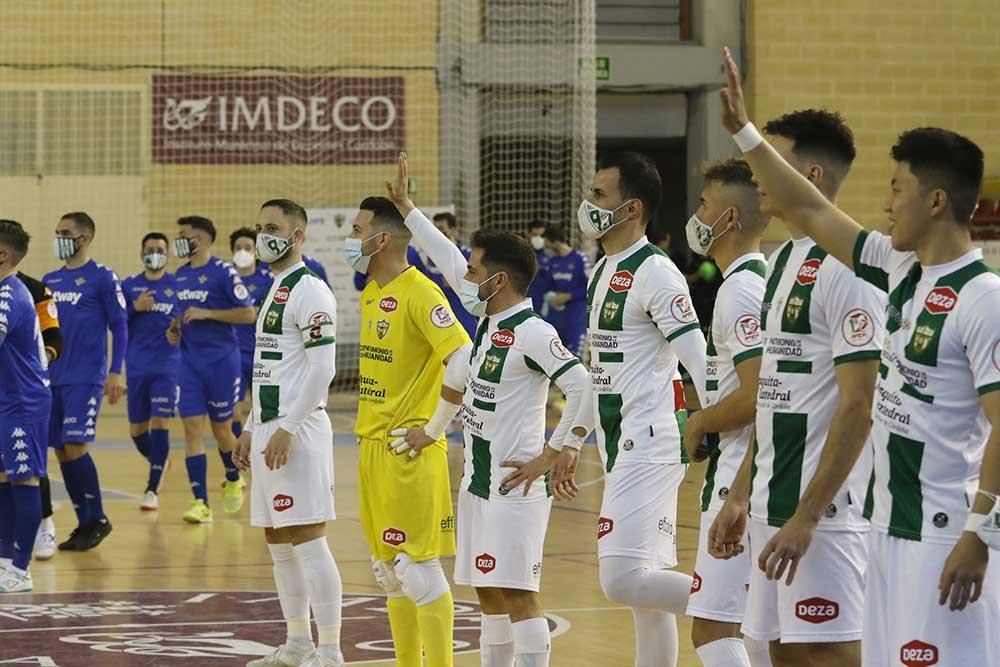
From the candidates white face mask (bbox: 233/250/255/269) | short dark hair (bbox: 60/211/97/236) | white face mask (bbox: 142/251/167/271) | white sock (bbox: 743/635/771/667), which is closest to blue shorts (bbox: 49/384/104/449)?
short dark hair (bbox: 60/211/97/236)

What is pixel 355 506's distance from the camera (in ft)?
42.0

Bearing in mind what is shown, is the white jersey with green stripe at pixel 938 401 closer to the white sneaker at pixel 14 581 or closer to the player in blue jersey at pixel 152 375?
the white sneaker at pixel 14 581

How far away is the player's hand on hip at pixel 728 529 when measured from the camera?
4.85 metres

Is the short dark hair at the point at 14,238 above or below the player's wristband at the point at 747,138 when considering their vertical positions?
above

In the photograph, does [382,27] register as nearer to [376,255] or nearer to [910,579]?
[376,255]

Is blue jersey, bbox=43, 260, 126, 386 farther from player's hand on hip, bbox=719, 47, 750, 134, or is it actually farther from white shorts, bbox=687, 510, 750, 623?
player's hand on hip, bbox=719, 47, 750, 134

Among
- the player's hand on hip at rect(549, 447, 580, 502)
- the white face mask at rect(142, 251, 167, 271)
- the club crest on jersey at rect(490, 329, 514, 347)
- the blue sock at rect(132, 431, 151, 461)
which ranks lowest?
the blue sock at rect(132, 431, 151, 461)

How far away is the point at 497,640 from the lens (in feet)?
Answer: 20.0

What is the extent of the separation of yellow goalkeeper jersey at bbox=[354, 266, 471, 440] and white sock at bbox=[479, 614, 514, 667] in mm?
1023

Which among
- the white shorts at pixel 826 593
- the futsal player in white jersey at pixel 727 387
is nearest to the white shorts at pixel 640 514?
the futsal player in white jersey at pixel 727 387

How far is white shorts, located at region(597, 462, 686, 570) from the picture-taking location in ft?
18.9

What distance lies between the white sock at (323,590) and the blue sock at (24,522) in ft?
9.01

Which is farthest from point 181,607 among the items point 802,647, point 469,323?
point 469,323

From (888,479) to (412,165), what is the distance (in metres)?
18.2
